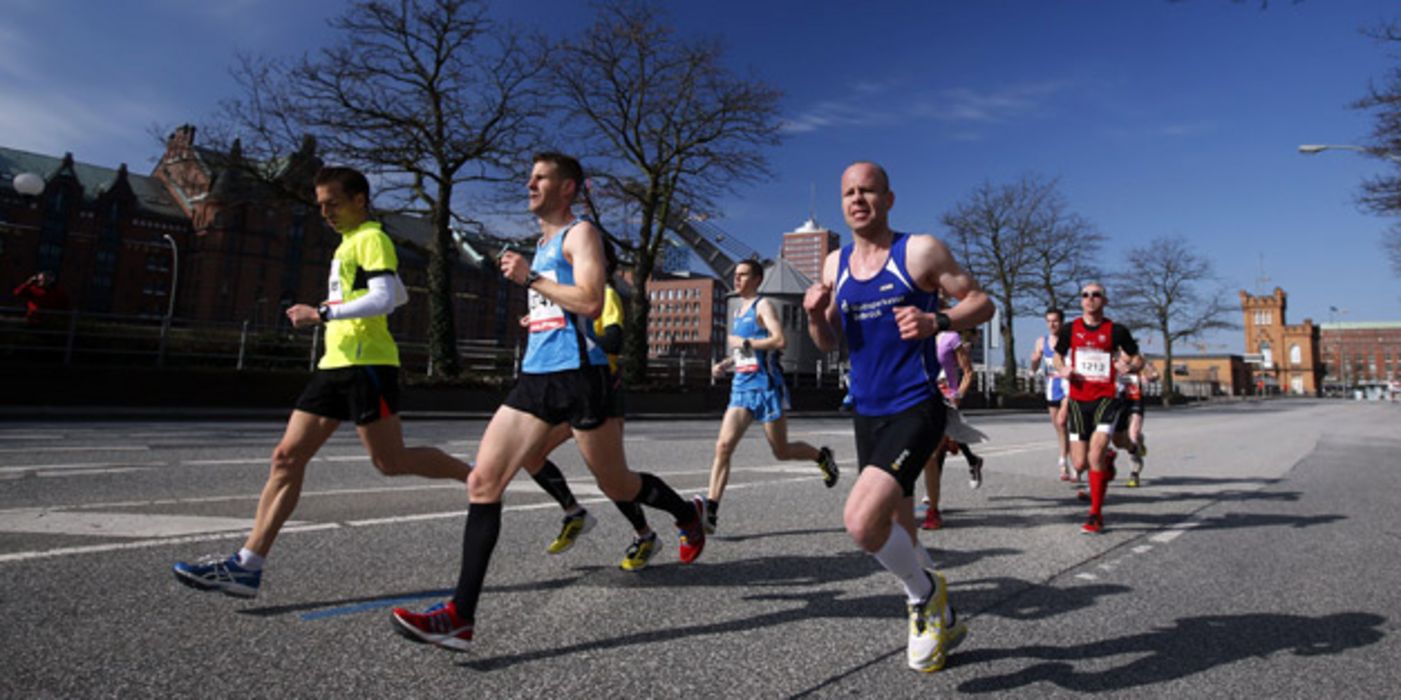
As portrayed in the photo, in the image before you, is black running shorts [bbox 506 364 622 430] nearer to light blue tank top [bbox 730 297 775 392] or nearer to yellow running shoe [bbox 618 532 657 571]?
yellow running shoe [bbox 618 532 657 571]

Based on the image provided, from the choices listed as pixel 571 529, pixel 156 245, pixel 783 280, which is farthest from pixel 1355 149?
pixel 156 245

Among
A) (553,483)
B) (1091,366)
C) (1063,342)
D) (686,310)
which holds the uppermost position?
(686,310)

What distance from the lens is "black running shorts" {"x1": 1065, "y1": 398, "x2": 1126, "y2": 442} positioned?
21.4 feet

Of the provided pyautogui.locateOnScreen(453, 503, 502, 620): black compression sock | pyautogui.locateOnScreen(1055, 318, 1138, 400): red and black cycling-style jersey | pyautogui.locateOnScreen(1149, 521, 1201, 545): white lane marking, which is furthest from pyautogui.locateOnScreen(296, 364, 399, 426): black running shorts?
pyautogui.locateOnScreen(1055, 318, 1138, 400): red and black cycling-style jersey

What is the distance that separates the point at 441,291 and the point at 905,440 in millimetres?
20876

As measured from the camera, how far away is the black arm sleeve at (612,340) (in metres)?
3.27

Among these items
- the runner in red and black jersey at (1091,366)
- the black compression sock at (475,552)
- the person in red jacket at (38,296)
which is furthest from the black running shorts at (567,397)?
the person in red jacket at (38,296)

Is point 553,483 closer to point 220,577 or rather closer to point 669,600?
point 669,600

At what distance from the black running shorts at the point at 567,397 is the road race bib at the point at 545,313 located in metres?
0.22

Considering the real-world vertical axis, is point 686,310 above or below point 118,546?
above

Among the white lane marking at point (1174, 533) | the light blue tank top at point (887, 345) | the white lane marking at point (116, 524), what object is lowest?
the white lane marking at point (1174, 533)

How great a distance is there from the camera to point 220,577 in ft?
10.3

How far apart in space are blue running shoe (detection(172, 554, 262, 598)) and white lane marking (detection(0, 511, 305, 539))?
4.92 feet

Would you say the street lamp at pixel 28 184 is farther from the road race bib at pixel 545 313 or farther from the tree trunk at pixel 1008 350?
the tree trunk at pixel 1008 350
